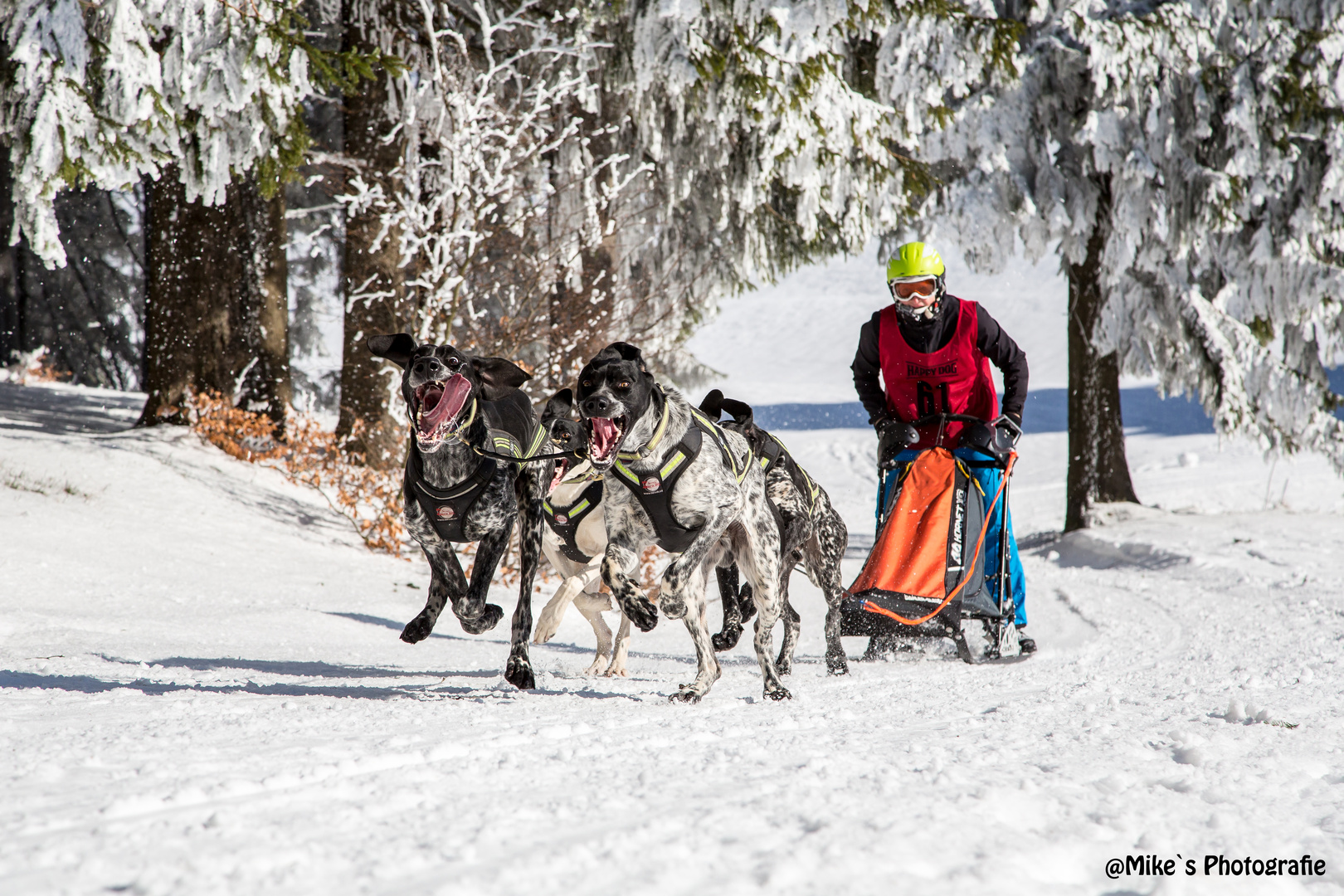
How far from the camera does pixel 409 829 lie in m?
2.06

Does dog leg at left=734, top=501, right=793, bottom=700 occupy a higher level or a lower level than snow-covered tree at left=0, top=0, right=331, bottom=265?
lower

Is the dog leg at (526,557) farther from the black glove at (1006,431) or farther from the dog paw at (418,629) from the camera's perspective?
the black glove at (1006,431)

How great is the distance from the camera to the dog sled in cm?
497

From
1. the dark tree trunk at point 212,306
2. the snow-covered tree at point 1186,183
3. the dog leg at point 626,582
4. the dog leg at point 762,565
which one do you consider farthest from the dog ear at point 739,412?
the snow-covered tree at point 1186,183

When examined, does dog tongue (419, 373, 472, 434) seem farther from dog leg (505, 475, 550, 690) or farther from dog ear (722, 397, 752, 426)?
dog ear (722, 397, 752, 426)

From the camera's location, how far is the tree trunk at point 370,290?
970 cm

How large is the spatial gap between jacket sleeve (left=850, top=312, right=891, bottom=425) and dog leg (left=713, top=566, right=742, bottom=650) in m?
1.15

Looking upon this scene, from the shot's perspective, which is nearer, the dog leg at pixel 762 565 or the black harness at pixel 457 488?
the black harness at pixel 457 488

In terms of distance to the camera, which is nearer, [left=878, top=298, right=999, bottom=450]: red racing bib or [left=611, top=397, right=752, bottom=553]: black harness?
[left=611, top=397, right=752, bottom=553]: black harness

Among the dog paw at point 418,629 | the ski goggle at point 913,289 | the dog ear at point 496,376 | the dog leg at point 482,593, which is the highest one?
the ski goggle at point 913,289

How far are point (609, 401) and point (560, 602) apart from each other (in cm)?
185

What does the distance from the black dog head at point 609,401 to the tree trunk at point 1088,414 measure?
35.5 ft

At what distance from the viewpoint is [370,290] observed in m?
10.3

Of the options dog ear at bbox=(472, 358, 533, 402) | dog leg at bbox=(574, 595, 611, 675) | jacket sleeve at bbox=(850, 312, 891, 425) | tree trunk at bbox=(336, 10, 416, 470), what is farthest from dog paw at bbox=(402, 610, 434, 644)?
tree trunk at bbox=(336, 10, 416, 470)
